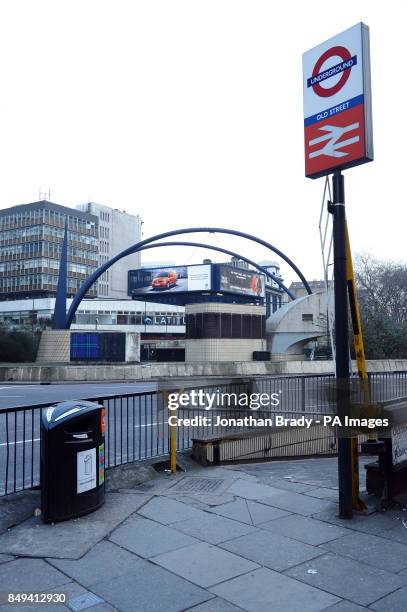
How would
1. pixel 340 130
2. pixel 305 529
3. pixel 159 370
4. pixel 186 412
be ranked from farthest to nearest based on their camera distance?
pixel 159 370 → pixel 186 412 → pixel 340 130 → pixel 305 529

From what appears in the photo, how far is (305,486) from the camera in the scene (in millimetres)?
7129

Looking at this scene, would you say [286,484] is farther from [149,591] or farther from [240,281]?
[240,281]

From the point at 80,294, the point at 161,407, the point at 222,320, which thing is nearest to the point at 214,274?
the point at 80,294

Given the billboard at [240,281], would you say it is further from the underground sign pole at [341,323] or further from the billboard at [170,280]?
the underground sign pole at [341,323]

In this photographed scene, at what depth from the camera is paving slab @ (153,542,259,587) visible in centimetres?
441

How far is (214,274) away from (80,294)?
49.4 m

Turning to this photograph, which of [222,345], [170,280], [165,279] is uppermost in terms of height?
[165,279]

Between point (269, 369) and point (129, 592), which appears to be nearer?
point (129, 592)

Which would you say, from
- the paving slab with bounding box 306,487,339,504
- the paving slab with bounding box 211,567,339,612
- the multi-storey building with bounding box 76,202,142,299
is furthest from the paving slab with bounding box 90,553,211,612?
the multi-storey building with bounding box 76,202,142,299

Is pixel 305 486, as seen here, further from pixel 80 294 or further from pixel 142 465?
pixel 80 294

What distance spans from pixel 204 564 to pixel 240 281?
106593 mm

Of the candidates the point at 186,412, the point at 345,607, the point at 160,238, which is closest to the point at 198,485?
the point at 186,412

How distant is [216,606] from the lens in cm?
391

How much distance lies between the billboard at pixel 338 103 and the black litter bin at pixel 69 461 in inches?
150
